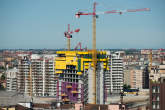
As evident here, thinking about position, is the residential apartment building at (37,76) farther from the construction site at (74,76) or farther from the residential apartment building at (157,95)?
the residential apartment building at (157,95)

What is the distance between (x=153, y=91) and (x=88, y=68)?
93.5 feet

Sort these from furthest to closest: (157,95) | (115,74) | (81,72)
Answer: (115,74)
(81,72)
(157,95)

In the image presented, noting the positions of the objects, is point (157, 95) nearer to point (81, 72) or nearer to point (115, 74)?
point (81, 72)

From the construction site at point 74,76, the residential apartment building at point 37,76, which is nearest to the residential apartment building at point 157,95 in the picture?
the construction site at point 74,76

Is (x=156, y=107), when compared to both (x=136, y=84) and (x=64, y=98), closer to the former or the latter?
(x=64, y=98)

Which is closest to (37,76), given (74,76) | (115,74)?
(115,74)

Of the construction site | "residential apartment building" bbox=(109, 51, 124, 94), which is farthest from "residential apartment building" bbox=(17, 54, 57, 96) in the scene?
"residential apartment building" bbox=(109, 51, 124, 94)

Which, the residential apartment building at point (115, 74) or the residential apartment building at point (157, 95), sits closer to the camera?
the residential apartment building at point (157, 95)

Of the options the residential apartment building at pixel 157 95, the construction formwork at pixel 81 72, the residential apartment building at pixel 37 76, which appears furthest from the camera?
the residential apartment building at pixel 37 76

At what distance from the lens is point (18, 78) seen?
8250 cm

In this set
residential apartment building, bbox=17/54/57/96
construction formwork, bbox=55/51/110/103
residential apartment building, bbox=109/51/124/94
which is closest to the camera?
construction formwork, bbox=55/51/110/103

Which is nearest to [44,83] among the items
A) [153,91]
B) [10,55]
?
[153,91]

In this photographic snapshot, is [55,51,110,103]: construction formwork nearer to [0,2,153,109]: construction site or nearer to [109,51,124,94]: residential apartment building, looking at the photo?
[0,2,153,109]: construction site

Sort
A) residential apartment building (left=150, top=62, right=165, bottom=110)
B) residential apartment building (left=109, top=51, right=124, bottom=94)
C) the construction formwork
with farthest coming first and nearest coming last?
residential apartment building (left=109, top=51, right=124, bottom=94)
the construction formwork
residential apartment building (left=150, top=62, right=165, bottom=110)
